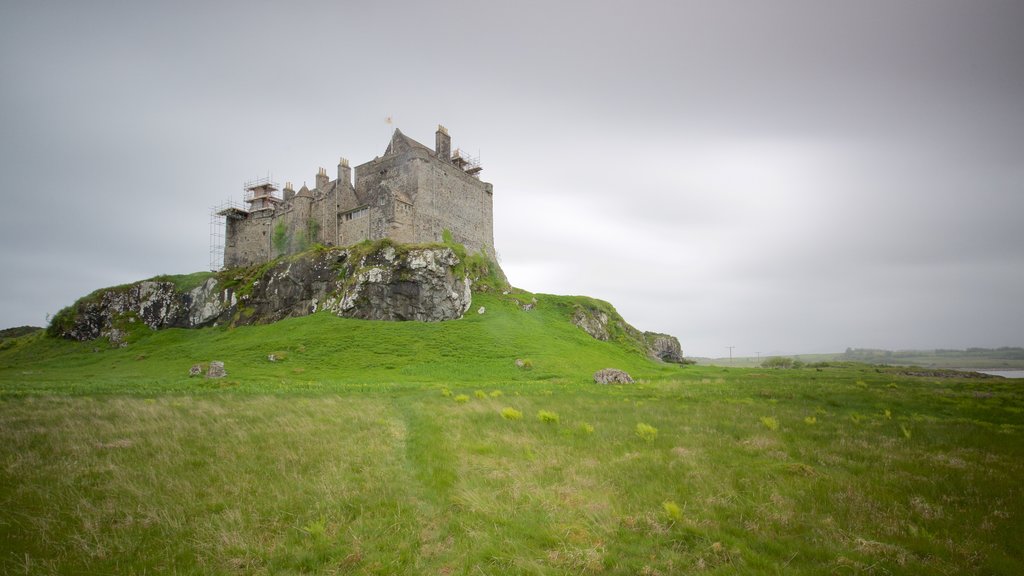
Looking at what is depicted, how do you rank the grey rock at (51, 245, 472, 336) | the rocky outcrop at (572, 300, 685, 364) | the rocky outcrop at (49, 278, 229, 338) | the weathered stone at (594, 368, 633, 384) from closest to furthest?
the weathered stone at (594, 368, 633, 384)
the grey rock at (51, 245, 472, 336)
the rocky outcrop at (49, 278, 229, 338)
the rocky outcrop at (572, 300, 685, 364)

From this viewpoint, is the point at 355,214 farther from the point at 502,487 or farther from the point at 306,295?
the point at 502,487

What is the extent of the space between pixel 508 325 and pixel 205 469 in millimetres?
41269

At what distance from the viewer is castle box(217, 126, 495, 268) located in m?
58.4

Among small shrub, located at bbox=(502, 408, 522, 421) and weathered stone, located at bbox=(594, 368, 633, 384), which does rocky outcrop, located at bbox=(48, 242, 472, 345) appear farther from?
small shrub, located at bbox=(502, 408, 522, 421)

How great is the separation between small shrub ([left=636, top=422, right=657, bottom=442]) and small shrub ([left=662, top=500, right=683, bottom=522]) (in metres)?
5.38

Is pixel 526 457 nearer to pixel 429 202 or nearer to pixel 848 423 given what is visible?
pixel 848 423

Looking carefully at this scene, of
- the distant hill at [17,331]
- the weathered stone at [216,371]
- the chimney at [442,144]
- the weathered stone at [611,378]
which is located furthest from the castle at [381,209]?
the distant hill at [17,331]

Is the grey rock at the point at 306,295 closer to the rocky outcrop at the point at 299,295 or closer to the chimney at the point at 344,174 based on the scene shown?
the rocky outcrop at the point at 299,295

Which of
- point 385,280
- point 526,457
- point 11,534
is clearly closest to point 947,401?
point 526,457

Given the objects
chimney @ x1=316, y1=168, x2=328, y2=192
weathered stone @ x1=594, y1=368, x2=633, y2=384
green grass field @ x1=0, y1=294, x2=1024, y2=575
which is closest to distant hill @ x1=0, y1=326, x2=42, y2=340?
chimney @ x1=316, y1=168, x2=328, y2=192

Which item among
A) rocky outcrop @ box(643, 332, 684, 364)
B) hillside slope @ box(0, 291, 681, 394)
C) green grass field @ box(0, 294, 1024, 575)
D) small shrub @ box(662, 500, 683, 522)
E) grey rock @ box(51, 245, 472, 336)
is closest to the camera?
green grass field @ box(0, 294, 1024, 575)

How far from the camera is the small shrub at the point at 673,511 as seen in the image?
8.02 metres

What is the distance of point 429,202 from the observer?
60.2 m

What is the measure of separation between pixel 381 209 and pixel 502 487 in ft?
175
